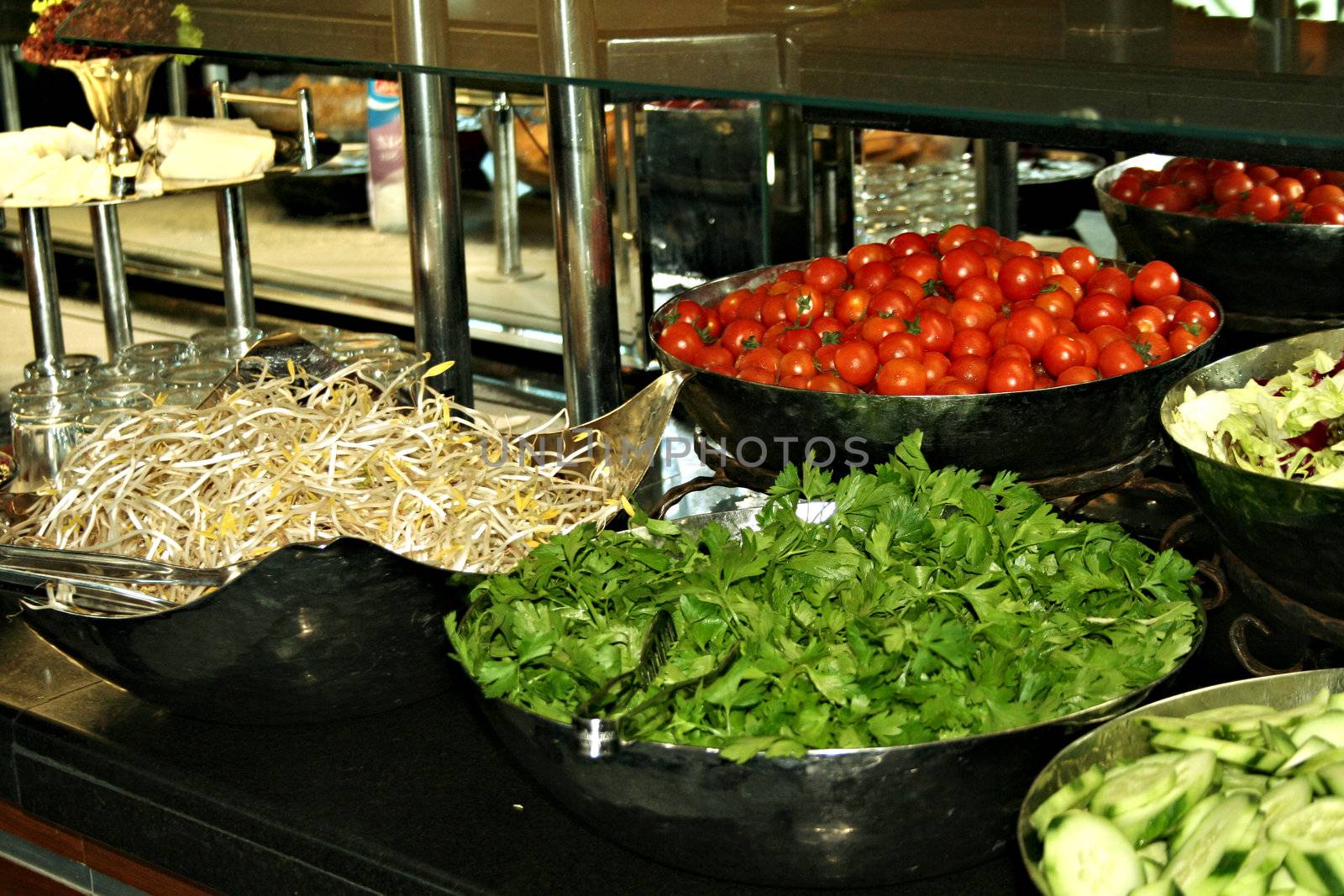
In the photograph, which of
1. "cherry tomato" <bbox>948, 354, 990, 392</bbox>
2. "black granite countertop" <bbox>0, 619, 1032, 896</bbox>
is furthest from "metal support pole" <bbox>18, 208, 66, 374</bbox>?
"cherry tomato" <bbox>948, 354, 990, 392</bbox>

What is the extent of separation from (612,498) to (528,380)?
1326 millimetres

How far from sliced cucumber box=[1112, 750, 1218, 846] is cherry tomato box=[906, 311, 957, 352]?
77 cm

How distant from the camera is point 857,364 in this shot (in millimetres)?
1596

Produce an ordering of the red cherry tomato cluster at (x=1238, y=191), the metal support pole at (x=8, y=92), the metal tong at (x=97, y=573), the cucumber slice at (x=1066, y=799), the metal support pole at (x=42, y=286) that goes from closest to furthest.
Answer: the cucumber slice at (x=1066, y=799), the metal tong at (x=97, y=573), the red cherry tomato cluster at (x=1238, y=191), the metal support pole at (x=42, y=286), the metal support pole at (x=8, y=92)

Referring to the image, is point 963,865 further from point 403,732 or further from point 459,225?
point 459,225

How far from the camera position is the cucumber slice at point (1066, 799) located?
91 cm

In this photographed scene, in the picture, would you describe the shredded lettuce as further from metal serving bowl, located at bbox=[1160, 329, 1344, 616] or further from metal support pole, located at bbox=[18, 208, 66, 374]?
metal support pole, located at bbox=[18, 208, 66, 374]

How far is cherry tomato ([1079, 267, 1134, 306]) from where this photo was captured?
1.71 metres

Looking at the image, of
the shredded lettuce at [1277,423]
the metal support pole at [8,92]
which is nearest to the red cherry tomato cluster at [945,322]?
the shredded lettuce at [1277,423]

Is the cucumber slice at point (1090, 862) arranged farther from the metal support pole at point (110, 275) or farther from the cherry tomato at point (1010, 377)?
the metal support pole at point (110, 275)

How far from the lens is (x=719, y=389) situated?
5.07ft

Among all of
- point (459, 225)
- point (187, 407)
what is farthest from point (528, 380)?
point (187, 407)

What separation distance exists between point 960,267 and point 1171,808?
946 mm

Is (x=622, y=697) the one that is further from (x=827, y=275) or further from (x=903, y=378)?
(x=827, y=275)
